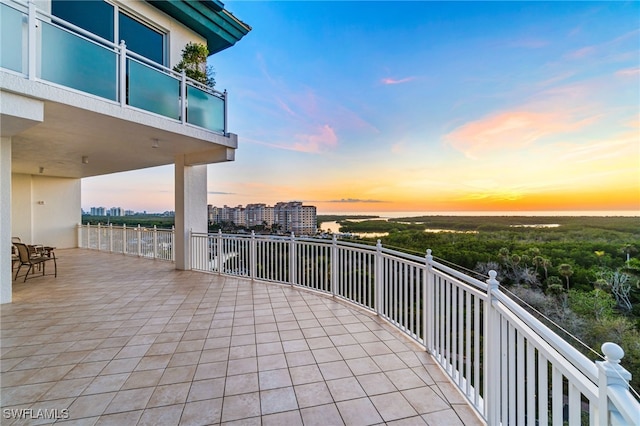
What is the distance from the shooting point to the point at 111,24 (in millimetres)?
5934

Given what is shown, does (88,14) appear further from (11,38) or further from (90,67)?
(11,38)

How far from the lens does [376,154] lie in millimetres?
10555

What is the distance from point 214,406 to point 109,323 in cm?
Result: 278

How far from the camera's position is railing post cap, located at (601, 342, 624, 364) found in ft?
2.72

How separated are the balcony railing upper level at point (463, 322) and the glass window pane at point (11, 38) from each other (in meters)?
4.48

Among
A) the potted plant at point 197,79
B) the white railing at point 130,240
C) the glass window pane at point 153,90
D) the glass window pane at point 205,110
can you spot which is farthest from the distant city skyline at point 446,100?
the white railing at point 130,240

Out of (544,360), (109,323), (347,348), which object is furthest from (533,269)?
(109,323)

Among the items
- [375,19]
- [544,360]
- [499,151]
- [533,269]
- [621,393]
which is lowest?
[533,269]

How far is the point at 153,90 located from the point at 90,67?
1.02 metres

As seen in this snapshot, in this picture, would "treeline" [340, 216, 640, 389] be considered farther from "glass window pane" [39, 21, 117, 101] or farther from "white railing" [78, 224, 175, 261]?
"white railing" [78, 224, 175, 261]

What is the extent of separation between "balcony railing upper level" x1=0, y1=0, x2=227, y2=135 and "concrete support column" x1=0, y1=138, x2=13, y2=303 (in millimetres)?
1914

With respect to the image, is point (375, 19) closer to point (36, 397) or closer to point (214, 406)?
point (214, 406)

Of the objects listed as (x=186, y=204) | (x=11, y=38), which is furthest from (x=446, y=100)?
(x=11, y=38)

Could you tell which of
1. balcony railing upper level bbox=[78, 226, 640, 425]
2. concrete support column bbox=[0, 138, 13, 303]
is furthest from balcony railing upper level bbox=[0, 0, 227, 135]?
balcony railing upper level bbox=[78, 226, 640, 425]
